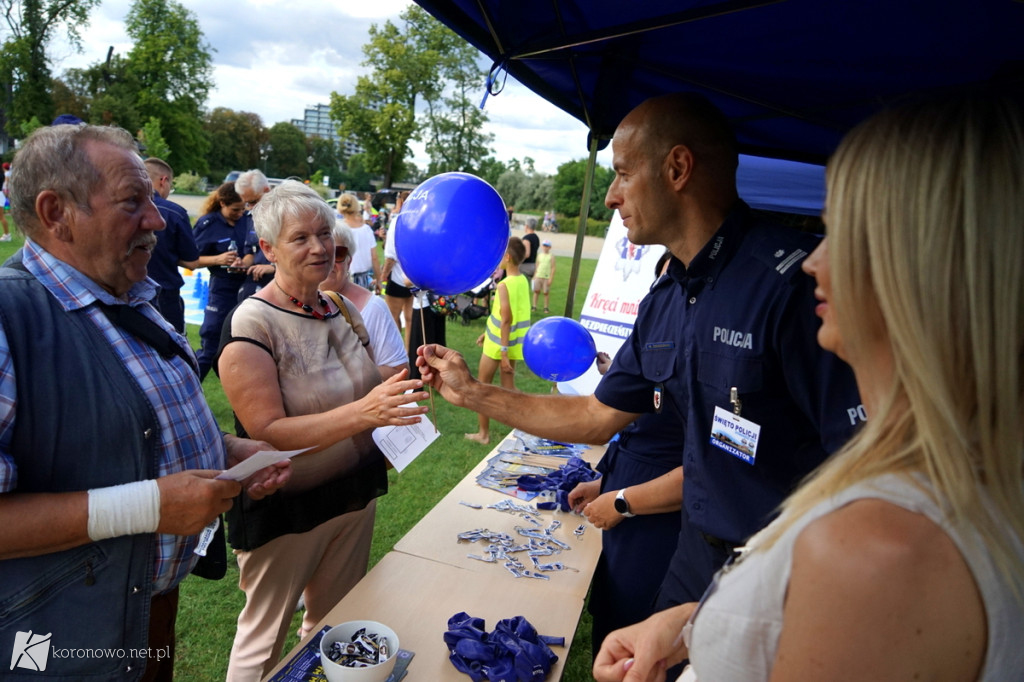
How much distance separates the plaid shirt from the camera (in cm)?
127

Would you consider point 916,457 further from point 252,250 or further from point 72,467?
point 252,250

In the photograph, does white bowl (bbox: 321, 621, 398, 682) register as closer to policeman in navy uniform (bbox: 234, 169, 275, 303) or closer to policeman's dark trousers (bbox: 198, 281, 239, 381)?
policeman in navy uniform (bbox: 234, 169, 275, 303)

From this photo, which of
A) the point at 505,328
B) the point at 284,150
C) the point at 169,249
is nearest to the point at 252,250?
the point at 169,249

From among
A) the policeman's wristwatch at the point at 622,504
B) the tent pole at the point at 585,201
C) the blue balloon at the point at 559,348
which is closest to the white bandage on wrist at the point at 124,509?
the policeman's wristwatch at the point at 622,504

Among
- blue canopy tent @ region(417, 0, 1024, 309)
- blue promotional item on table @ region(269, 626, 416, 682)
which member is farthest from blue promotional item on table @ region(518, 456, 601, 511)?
blue canopy tent @ region(417, 0, 1024, 309)

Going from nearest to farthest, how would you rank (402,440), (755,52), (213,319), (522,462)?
(402,440)
(755,52)
(522,462)
(213,319)

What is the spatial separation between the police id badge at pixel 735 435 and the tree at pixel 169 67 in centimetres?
4767

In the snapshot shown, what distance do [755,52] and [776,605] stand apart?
A: 7.75 feet

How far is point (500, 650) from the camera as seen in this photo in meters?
1.65

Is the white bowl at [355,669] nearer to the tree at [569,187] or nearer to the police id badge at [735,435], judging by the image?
the police id badge at [735,435]

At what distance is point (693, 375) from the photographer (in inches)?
69.7

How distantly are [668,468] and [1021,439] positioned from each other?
62.9 inches

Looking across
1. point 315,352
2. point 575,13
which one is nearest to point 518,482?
point 315,352

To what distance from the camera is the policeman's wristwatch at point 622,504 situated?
221 centimetres
